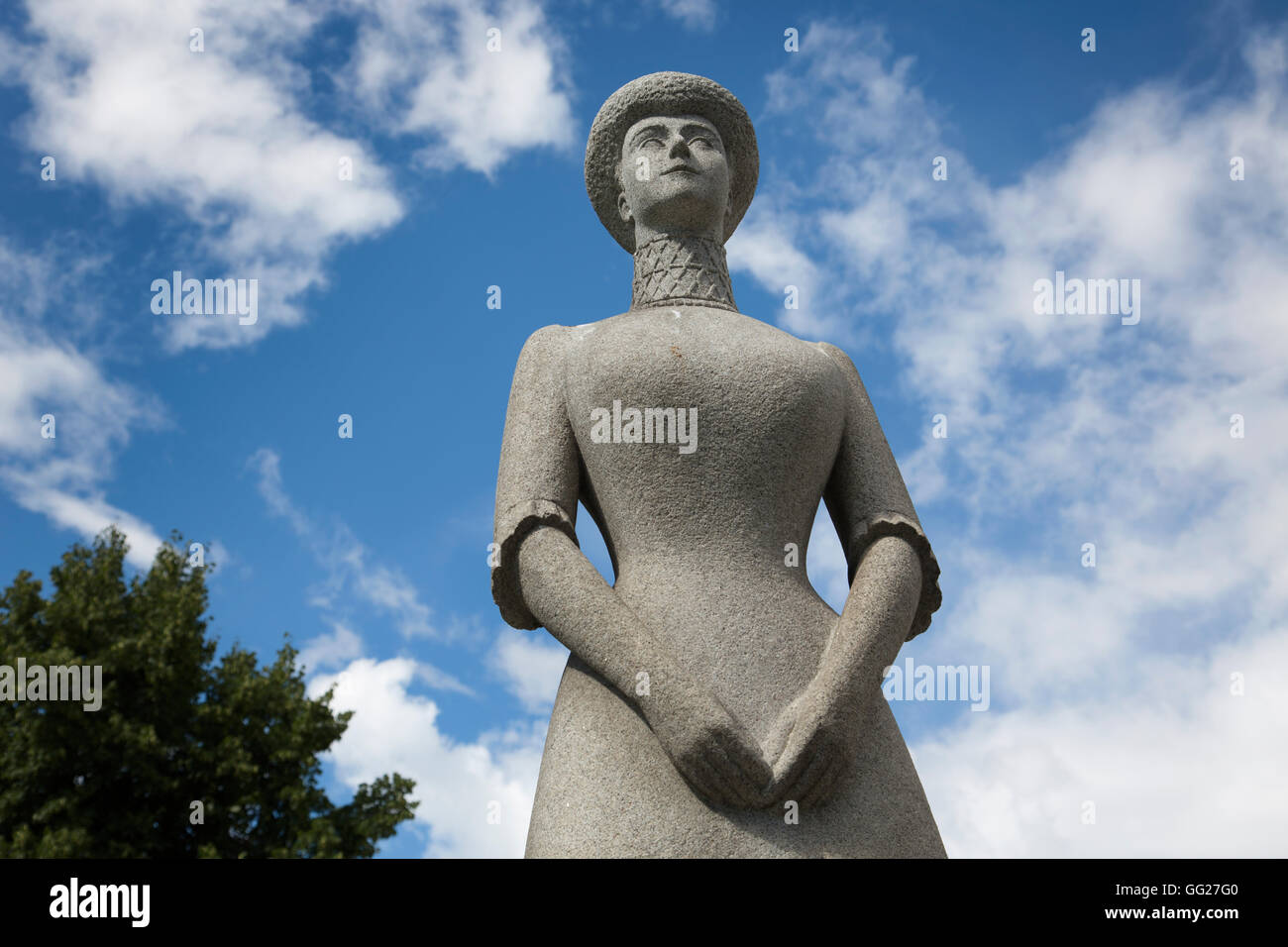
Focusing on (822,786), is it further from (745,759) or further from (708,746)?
(708,746)

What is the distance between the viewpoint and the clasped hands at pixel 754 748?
4.61m

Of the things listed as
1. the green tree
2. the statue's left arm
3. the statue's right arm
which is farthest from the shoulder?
the green tree

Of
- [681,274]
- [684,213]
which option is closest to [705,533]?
[681,274]

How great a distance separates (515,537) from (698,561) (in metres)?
0.86

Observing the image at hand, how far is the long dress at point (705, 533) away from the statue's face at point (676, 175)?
0.61m

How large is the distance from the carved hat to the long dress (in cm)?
110

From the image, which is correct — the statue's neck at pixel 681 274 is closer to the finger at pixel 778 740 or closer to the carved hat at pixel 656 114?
the carved hat at pixel 656 114

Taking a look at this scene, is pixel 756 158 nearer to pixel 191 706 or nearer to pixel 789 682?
pixel 789 682

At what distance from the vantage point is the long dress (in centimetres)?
476

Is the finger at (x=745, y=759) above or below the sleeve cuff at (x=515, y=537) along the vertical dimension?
below

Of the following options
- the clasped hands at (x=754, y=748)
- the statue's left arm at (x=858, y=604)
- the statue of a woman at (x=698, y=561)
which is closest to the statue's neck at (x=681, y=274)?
the statue of a woman at (x=698, y=561)

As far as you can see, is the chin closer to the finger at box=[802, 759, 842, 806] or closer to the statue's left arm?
the statue's left arm

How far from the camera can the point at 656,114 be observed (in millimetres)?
6570

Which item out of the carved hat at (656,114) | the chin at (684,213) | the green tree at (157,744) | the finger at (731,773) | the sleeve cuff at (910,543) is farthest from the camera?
the green tree at (157,744)
